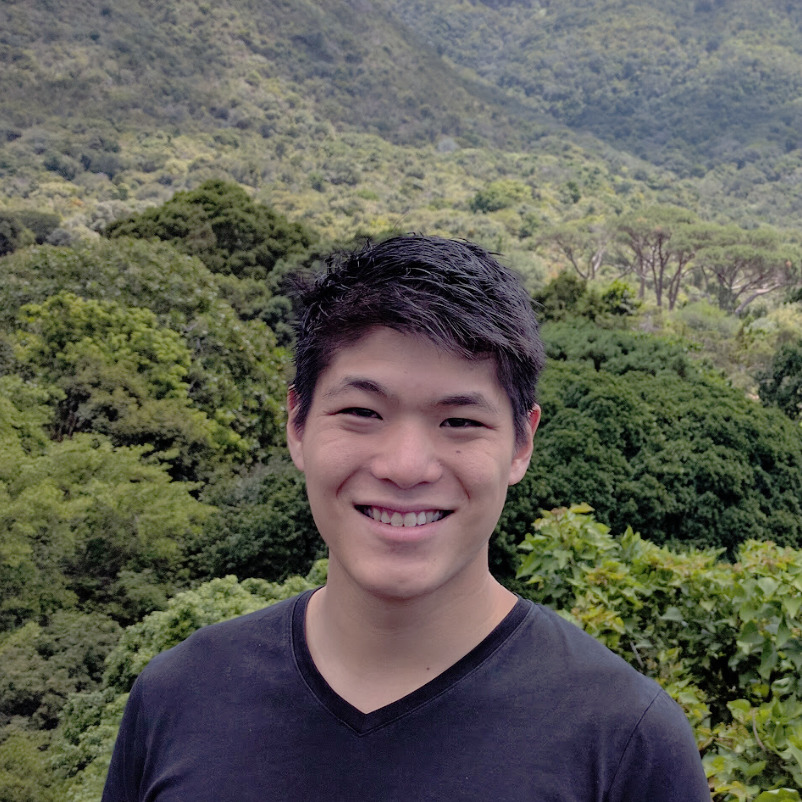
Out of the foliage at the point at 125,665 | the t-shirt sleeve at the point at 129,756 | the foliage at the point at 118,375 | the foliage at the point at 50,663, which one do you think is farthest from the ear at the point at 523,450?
the foliage at the point at 118,375

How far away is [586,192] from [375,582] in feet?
204

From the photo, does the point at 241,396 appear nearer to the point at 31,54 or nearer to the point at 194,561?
the point at 194,561

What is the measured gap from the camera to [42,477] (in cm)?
815

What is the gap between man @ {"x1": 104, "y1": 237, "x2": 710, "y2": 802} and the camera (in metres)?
1.04

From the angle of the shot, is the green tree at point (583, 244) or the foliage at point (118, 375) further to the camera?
the green tree at point (583, 244)

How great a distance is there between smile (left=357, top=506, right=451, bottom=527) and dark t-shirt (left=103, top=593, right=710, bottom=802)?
0.21 meters

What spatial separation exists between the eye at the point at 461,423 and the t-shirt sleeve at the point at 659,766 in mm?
447

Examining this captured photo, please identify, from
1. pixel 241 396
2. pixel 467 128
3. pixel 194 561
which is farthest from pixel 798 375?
pixel 467 128

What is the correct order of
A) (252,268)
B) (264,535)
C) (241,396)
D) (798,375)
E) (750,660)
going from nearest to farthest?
(750,660), (264,535), (241,396), (798,375), (252,268)

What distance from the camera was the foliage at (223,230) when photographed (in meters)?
18.0

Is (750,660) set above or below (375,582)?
below

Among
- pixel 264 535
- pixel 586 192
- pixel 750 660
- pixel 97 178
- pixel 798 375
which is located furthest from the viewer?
pixel 586 192

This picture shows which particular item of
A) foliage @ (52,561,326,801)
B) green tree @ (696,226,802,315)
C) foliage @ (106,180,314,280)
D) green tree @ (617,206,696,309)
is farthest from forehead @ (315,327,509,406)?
green tree @ (696,226,802,315)

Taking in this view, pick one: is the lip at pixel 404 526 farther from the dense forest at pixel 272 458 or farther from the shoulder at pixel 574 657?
the dense forest at pixel 272 458
